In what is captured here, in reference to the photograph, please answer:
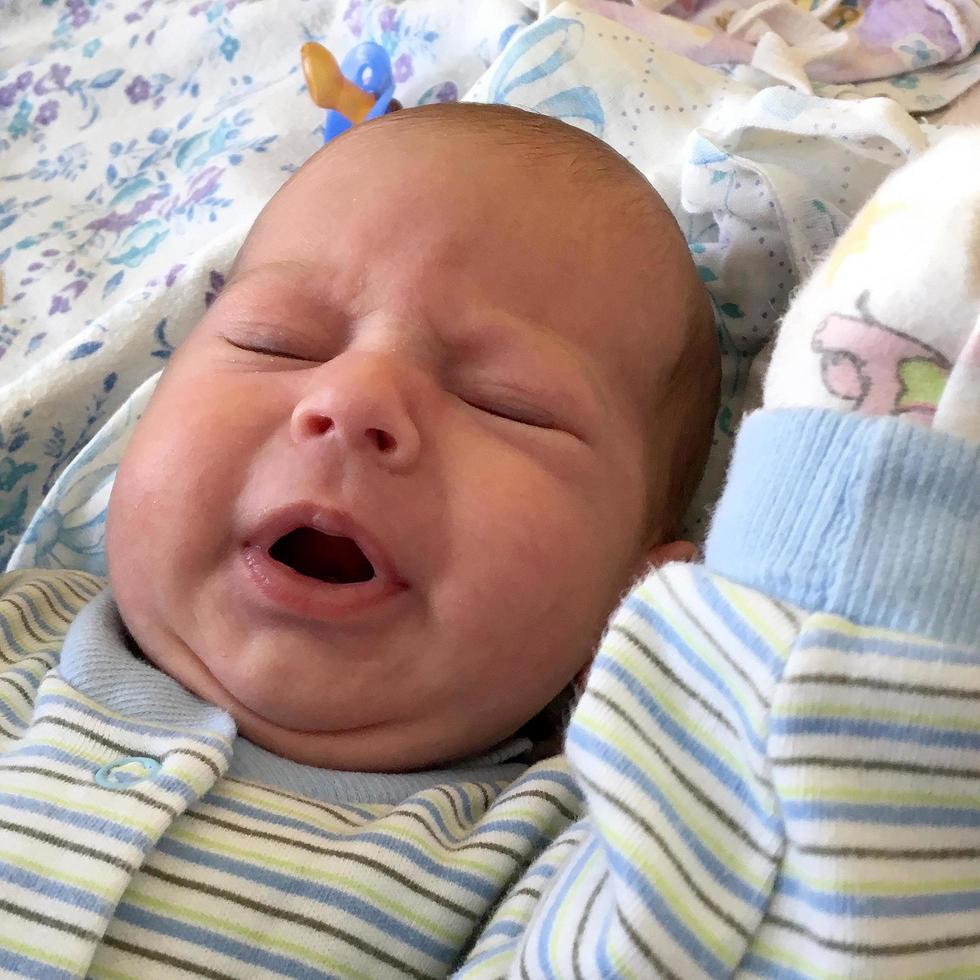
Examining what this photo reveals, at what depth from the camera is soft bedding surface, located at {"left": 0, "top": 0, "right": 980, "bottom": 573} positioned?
3.33 feet

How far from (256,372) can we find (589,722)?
0.42 m

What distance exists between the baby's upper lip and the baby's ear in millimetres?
257

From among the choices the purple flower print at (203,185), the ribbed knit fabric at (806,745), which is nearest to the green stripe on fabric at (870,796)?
the ribbed knit fabric at (806,745)

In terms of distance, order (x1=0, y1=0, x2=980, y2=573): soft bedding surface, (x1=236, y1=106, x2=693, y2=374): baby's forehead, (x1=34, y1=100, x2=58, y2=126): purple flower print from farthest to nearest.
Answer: (x1=34, y1=100, x2=58, y2=126): purple flower print, (x1=0, y1=0, x2=980, y2=573): soft bedding surface, (x1=236, y1=106, x2=693, y2=374): baby's forehead

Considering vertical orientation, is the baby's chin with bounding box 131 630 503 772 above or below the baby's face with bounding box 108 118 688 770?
below

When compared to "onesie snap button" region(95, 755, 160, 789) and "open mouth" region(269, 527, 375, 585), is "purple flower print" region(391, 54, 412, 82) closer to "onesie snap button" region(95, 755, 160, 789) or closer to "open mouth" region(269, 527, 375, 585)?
"open mouth" region(269, 527, 375, 585)

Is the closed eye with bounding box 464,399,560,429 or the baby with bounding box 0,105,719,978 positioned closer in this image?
the baby with bounding box 0,105,719,978

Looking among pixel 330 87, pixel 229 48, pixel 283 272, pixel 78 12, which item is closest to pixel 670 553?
pixel 283 272

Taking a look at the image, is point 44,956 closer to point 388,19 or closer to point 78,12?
point 388,19

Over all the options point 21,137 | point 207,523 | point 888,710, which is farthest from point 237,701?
point 21,137

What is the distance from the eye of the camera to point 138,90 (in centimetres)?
156

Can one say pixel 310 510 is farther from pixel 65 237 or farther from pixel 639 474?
pixel 65 237

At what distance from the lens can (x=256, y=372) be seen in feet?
2.69

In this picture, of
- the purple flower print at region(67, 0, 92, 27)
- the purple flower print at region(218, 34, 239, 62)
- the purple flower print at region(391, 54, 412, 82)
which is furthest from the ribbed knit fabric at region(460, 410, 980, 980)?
the purple flower print at region(67, 0, 92, 27)
